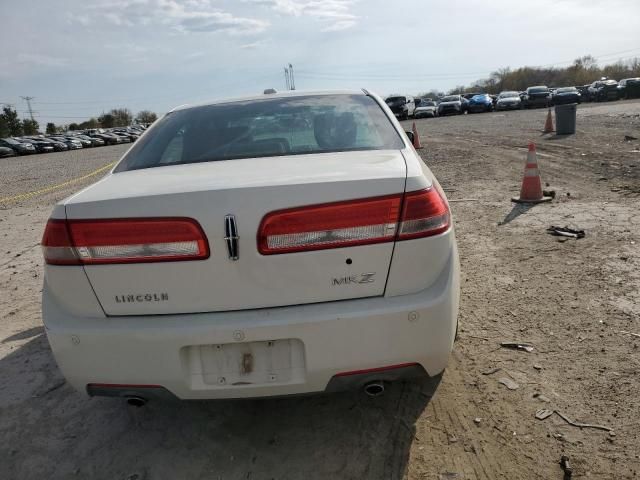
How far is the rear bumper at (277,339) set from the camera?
6.82ft

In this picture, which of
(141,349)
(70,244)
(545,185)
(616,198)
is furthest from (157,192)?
(545,185)

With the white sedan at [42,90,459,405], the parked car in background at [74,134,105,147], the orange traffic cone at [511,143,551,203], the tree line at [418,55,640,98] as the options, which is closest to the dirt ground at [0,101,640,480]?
the white sedan at [42,90,459,405]

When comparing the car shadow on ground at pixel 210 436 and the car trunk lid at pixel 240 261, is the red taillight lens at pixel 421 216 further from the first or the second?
the car shadow on ground at pixel 210 436

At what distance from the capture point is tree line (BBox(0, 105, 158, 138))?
74831 millimetres

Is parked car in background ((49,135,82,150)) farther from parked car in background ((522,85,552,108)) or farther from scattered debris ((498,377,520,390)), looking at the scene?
scattered debris ((498,377,520,390))

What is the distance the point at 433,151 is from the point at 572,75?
84171 millimetres

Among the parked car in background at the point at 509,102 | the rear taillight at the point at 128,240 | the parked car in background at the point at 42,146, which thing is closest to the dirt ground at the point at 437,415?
the rear taillight at the point at 128,240

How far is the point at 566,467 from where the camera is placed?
7.25 feet

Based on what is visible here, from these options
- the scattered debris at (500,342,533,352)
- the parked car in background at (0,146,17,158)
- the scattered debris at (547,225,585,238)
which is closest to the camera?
the scattered debris at (500,342,533,352)

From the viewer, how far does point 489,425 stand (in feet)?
8.33

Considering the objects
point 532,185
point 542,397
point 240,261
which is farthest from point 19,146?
point 542,397

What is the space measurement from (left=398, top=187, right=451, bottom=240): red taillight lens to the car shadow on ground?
3.09ft

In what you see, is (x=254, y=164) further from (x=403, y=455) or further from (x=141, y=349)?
(x=403, y=455)

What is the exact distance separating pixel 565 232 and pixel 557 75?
323 ft
